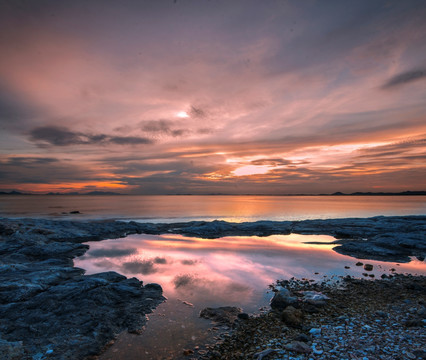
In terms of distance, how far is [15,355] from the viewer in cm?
638

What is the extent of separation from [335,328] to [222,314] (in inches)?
158

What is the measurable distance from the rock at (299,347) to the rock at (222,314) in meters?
2.48

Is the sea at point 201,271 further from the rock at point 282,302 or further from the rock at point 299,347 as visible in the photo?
the rock at point 299,347

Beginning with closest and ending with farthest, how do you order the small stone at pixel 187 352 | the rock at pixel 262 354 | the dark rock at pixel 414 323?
1. the rock at pixel 262 354
2. the small stone at pixel 187 352
3. the dark rock at pixel 414 323

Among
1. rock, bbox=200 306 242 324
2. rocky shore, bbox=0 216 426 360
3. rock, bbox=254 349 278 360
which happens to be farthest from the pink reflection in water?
rock, bbox=254 349 278 360

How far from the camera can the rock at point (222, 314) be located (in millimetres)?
8823

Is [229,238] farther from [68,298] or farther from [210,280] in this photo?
[68,298]

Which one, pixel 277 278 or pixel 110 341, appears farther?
pixel 277 278

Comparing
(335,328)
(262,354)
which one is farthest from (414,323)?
(262,354)

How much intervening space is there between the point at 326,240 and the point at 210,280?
1826 cm

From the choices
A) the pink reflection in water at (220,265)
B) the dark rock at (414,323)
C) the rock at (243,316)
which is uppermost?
the dark rock at (414,323)

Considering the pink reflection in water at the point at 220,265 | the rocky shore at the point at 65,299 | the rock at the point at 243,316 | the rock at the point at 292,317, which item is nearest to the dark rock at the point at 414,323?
the rocky shore at the point at 65,299

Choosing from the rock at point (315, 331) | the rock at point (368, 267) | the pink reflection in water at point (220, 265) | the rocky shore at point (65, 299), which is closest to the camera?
the rocky shore at point (65, 299)

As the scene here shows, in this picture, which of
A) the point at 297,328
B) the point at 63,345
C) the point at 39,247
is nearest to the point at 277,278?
the point at 297,328
